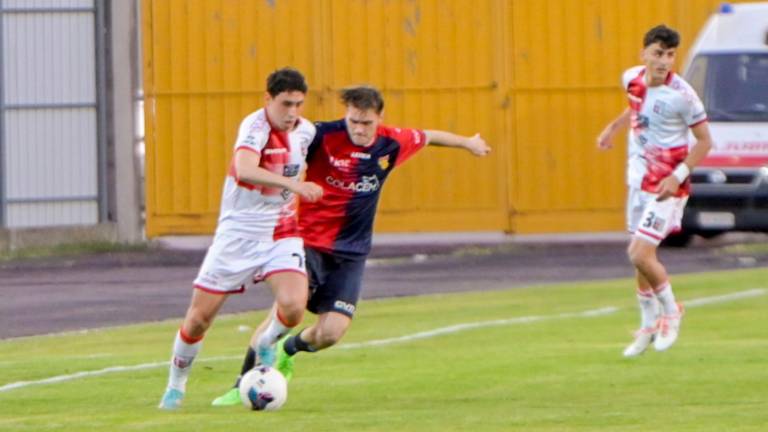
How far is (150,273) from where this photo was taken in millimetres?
22281

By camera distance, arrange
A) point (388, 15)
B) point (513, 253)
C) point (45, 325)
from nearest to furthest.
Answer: point (45, 325), point (513, 253), point (388, 15)

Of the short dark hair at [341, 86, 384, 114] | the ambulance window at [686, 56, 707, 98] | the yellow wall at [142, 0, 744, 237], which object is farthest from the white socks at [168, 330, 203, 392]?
the yellow wall at [142, 0, 744, 237]

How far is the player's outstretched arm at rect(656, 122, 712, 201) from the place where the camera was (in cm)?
1252

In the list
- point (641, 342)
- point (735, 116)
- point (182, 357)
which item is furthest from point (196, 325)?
point (735, 116)

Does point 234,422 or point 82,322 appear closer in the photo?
point 234,422

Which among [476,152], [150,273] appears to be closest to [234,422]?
[476,152]

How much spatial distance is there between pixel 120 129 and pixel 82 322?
29.0 feet

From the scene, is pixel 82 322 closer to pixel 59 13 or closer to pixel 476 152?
pixel 476 152

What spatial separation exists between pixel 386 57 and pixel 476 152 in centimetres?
1441

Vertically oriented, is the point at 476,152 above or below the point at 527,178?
above

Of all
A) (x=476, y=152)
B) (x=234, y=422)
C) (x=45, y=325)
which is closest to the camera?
(x=234, y=422)

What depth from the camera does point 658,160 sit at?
12867mm

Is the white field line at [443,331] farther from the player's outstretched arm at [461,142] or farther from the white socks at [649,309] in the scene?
the player's outstretched arm at [461,142]

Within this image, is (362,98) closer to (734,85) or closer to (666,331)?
(666,331)
